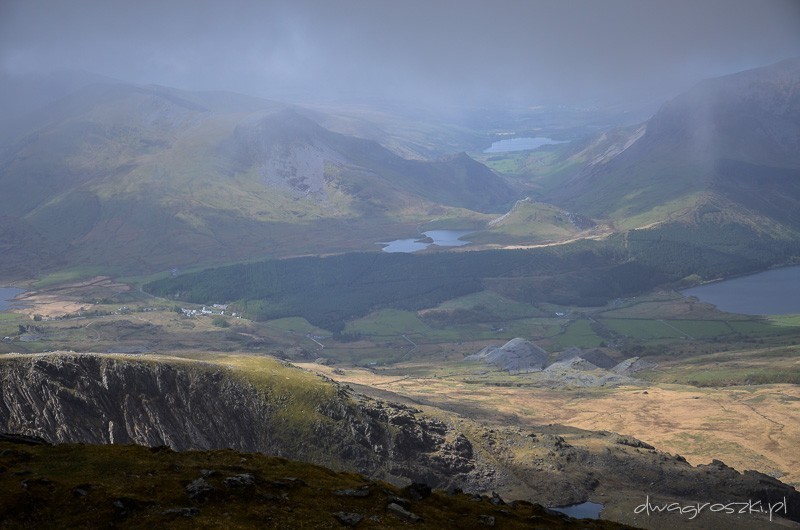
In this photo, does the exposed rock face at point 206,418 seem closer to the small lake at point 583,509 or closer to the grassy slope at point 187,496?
the small lake at point 583,509

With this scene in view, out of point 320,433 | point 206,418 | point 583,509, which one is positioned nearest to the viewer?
point 583,509

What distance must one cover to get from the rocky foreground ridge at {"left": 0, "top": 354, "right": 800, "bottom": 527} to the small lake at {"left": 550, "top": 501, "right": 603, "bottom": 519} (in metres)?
1.55

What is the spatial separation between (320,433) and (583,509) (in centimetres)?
4673

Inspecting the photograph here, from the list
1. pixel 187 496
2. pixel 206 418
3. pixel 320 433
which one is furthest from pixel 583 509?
pixel 187 496

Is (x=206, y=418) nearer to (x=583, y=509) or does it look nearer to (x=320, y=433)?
(x=320, y=433)

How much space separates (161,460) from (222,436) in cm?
6280

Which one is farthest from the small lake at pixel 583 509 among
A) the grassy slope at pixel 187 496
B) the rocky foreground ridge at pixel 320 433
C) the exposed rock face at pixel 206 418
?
the grassy slope at pixel 187 496

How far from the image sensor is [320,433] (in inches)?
5807

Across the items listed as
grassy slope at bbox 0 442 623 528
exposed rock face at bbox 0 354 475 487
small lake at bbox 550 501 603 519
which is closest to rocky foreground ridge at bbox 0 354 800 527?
exposed rock face at bbox 0 354 475 487

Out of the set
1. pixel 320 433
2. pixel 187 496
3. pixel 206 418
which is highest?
pixel 187 496

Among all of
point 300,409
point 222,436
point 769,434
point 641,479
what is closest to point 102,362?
point 222,436

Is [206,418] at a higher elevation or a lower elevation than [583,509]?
higher

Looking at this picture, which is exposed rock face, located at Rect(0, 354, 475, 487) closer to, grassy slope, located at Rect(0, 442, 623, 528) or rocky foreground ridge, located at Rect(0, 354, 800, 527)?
rocky foreground ridge, located at Rect(0, 354, 800, 527)

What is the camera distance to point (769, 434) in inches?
7234
